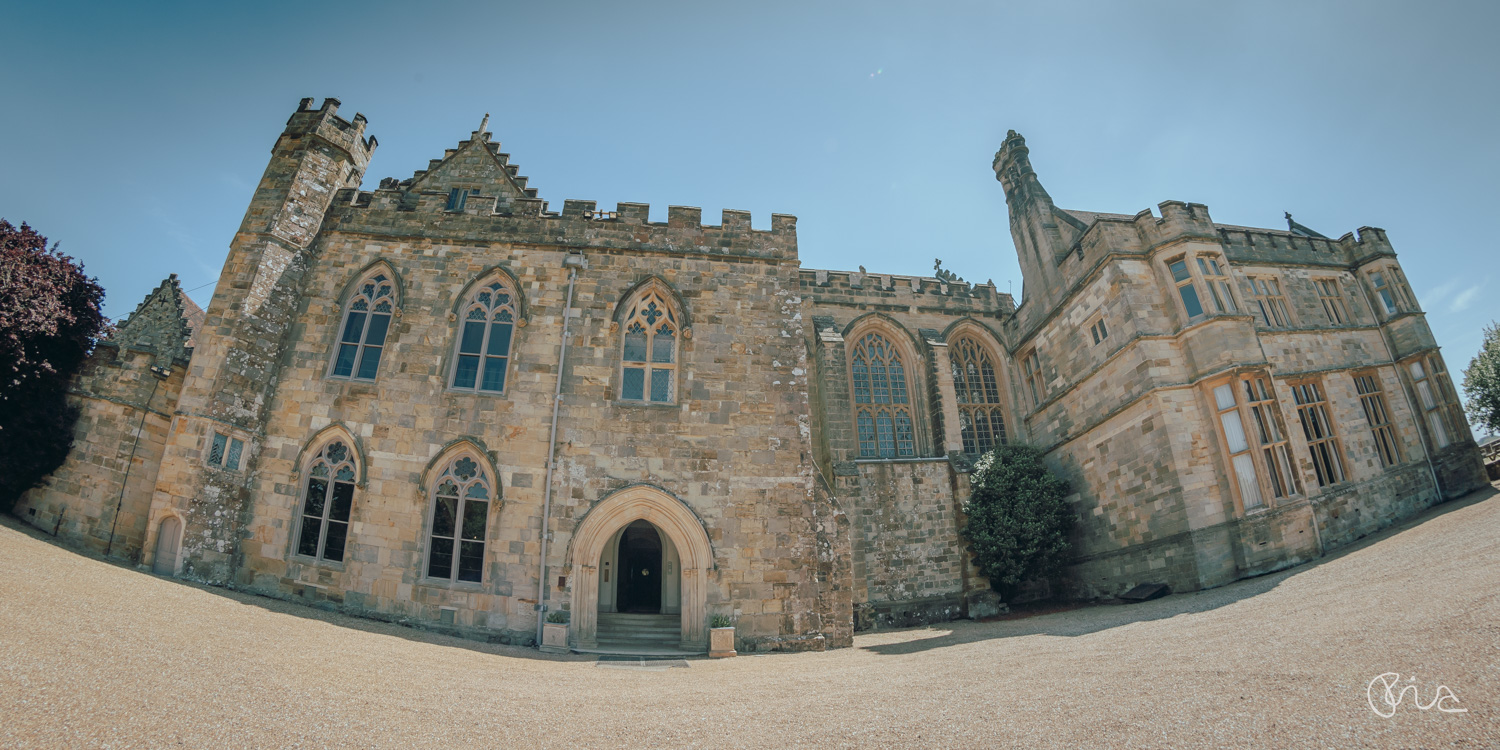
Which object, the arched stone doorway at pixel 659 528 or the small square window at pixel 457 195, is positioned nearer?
the arched stone doorway at pixel 659 528

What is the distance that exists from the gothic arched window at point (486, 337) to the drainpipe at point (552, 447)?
120cm

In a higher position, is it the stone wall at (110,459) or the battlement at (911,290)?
the battlement at (911,290)

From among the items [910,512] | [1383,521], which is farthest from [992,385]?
[1383,521]

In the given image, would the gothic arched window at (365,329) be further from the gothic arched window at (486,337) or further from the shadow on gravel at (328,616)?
the shadow on gravel at (328,616)

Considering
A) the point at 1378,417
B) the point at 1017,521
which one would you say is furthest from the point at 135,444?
the point at 1378,417

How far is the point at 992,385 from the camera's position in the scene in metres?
21.5

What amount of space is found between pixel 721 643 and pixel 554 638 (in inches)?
125

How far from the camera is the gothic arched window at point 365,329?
12680 millimetres

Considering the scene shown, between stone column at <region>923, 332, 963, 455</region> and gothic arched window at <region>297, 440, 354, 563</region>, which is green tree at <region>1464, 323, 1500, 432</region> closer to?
stone column at <region>923, 332, 963, 455</region>

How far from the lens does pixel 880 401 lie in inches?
800

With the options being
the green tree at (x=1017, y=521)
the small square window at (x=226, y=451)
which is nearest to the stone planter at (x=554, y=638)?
the small square window at (x=226, y=451)

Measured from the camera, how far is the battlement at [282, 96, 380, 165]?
13.6 m

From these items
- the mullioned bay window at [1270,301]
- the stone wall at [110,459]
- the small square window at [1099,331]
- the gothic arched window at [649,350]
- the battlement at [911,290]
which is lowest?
the stone wall at [110,459]

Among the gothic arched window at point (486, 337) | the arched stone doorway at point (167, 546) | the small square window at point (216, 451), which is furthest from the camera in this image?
the gothic arched window at point (486, 337)
